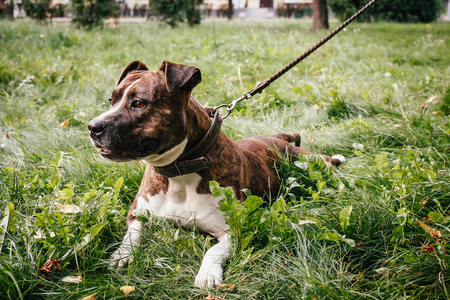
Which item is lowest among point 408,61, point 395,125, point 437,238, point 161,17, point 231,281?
point 231,281

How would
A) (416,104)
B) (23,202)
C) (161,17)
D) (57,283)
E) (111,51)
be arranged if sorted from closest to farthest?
(57,283), (23,202), (416,104), (111,51), (161,17)

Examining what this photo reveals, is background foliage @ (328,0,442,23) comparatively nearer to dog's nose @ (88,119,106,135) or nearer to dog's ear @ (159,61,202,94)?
dog's ear @ (159,61,202,94)

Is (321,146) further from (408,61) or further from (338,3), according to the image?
(338,3)

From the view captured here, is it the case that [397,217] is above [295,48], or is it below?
below

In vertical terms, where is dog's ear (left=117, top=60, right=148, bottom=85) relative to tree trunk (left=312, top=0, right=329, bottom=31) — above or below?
below

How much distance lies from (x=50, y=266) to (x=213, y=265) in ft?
2.83

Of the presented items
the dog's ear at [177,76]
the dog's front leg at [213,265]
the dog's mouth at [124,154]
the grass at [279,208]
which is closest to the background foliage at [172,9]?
the grass at [279,208]

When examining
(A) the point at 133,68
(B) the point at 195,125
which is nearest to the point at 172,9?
(A) the point at 133,68

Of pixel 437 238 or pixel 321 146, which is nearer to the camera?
pixel 437 238

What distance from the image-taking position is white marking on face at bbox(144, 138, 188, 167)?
7.31 feet

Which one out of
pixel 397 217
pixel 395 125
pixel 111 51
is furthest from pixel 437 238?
pixel 111 51

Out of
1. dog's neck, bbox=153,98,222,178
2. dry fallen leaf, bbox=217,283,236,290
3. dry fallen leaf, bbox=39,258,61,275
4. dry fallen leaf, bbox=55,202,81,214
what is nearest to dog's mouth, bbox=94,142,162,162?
dog's neck, bbox=153,98,222,178

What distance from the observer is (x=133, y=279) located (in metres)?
2.08

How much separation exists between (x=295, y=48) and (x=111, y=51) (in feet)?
12.9
